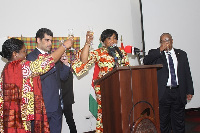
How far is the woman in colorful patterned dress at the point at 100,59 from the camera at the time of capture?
2.27m

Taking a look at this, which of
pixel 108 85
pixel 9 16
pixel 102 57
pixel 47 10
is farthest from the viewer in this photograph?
pixel 47 10

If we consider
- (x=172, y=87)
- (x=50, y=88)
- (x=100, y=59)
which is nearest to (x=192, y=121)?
(x=172, y=87)

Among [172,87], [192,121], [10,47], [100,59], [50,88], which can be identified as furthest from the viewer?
[192,121]

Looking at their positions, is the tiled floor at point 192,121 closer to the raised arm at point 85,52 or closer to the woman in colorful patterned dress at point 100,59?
the woman in colorful patterned dress at point 100,59

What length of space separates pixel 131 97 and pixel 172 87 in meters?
1.45

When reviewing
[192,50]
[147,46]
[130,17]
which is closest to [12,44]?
[147,46]

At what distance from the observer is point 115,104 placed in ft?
5.99

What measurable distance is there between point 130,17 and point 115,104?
3.53 m

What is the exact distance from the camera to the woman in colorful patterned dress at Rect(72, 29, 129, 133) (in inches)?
89.4

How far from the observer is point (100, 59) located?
252 cm

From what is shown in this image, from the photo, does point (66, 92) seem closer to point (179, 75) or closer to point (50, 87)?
point (50, 87)

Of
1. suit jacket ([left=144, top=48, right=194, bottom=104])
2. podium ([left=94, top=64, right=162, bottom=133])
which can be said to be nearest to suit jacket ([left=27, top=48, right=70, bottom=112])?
podium ([left=94, top=64, right=162, bottom=133])

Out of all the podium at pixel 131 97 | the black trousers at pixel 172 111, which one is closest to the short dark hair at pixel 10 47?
the podium at pixel 131 97

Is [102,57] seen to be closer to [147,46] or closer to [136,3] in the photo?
[147,46]
